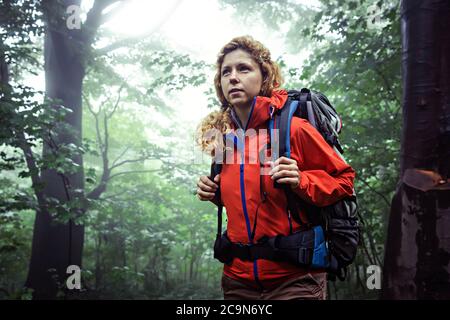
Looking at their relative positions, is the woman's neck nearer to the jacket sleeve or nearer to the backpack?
the backpack

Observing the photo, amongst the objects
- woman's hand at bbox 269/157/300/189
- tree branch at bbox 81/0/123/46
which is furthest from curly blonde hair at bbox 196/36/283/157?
tree branch at bbox 81/0/123/46

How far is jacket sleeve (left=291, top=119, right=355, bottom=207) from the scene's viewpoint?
5.49 ft

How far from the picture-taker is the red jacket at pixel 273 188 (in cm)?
171

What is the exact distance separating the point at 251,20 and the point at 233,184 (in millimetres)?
9448

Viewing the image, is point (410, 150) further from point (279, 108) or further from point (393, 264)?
point (279, 108)

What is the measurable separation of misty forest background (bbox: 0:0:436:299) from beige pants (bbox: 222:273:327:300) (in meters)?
3.61

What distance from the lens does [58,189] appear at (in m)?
8.10

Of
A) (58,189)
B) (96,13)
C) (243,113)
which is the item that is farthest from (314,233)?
(96,13)

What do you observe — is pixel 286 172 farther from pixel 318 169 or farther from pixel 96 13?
pixel 96 13

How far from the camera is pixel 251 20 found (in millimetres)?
10289

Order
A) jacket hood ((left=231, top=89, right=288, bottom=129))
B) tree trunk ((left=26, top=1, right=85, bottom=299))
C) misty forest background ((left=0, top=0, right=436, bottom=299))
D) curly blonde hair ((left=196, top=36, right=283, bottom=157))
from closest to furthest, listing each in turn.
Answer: jacket hood ((left=231, top=89, right=288, bottom=129))
curly blonde hair ((left=196, top=36, right=283, bottom=157))
misty forest background ((left=0, top=0, right=436, bottom=299))
tree trunk ((left=26, top=1, right=85, bottom=299))

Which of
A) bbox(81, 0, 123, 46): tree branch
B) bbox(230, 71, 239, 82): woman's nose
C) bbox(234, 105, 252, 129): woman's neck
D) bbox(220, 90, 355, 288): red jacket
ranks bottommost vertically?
bbox(220, 90, 355, 288): red jacket

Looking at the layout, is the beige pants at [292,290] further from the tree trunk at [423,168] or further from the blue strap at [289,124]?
the tree trunk at [423,168]
